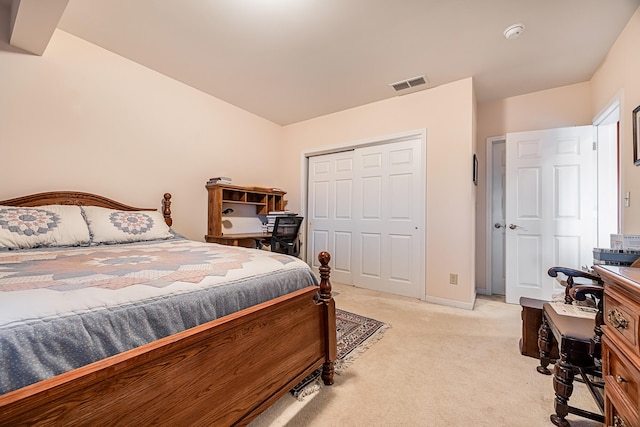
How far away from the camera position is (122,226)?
219 centimetres

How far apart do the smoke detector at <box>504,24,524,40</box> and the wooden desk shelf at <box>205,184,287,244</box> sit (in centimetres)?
299

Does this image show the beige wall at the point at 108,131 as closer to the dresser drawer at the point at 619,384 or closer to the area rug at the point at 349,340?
the area rug at the point at 349,340

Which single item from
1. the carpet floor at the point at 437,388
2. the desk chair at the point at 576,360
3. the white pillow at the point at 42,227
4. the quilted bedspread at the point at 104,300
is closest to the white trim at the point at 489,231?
the carpet floor at the point at 437,388

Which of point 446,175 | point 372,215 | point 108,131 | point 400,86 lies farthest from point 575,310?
point 108,131

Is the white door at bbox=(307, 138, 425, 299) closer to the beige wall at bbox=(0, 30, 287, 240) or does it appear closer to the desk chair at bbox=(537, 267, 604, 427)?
the beige wall at bbox=(0, 30, 287, 240)

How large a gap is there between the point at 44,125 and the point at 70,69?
0.54 m

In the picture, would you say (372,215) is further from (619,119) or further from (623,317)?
(623,317)

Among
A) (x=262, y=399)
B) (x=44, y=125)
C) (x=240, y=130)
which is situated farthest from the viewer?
(x=240, y=130)

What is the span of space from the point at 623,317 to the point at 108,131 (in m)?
3.55

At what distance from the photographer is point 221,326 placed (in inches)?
38.6

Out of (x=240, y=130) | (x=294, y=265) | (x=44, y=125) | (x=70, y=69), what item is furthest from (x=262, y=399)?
(x=240, y=130)

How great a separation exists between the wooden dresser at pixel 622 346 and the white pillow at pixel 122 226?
2783mm

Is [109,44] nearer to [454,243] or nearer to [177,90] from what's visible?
[177,90]

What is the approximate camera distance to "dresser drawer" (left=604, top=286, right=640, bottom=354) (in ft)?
2.53
